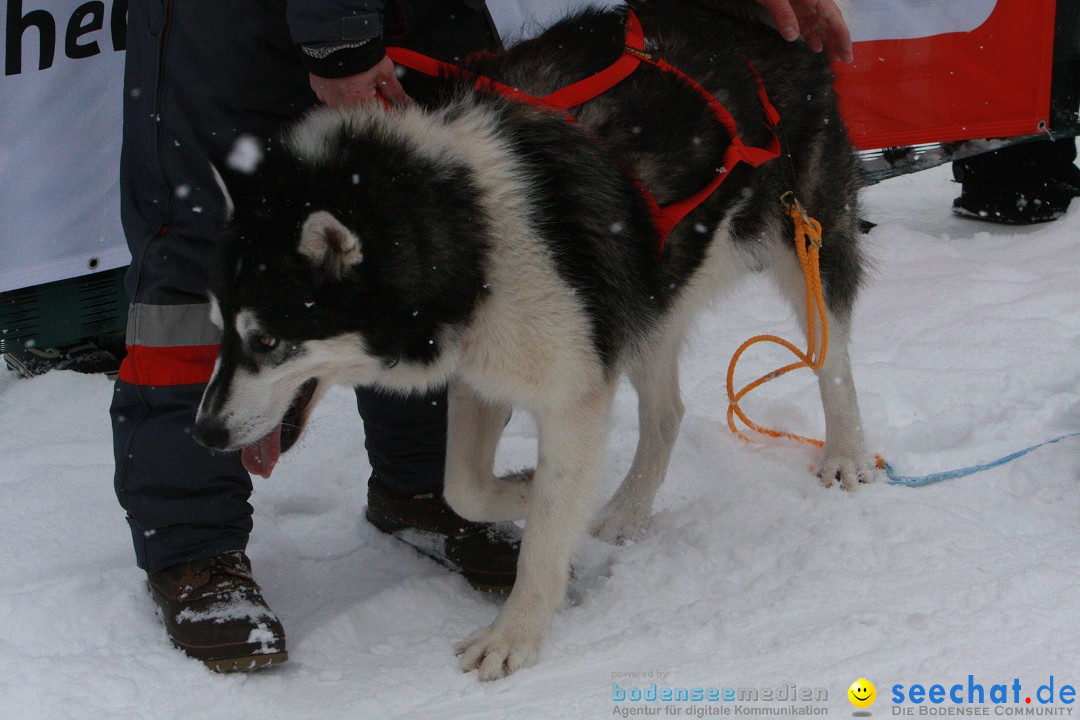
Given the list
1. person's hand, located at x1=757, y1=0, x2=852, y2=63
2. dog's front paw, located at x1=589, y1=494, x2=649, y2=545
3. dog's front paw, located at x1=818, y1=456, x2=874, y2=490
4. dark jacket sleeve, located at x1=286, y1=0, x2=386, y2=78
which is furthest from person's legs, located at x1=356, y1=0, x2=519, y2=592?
dog's front paw, located at x1=818, y1=456, x2=874, y2=490

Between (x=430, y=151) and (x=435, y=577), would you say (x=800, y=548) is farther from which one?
(x=430, y=151)

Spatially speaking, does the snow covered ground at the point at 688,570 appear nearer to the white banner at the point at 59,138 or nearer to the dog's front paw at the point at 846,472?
the dog's front paw at the point at 846,472

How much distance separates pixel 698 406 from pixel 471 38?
1611 mm

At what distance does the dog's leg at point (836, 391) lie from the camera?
2924mm

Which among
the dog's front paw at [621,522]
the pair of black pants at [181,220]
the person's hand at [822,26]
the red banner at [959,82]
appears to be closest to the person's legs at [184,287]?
the pair of black pants at [181,220]

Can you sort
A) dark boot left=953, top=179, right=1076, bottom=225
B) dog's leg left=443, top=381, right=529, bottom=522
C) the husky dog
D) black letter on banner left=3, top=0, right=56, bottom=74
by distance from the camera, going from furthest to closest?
dark boot left=953, top=179, right=1076, bottom=225, black letter on banner left=3, top=0, right=56, bottom=74, dog's leg left=443, top=381, right=529, bottom=522, the husky dog

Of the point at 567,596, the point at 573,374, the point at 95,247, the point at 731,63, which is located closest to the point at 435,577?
the point at 567,596

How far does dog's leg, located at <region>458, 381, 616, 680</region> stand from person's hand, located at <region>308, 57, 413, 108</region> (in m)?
0.83

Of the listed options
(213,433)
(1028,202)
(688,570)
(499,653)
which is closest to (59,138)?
(213,433)

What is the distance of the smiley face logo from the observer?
1.71 m

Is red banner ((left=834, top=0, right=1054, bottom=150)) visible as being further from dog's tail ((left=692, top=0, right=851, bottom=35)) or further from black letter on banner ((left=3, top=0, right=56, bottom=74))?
black letter on banner ((left=3, top=0, right=56, bottom=74))

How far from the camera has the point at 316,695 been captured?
83.0 inches

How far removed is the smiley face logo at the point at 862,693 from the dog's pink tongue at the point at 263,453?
4.41 feet

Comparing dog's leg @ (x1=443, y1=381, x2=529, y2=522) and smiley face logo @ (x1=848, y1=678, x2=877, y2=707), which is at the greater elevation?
smiley face logo @ (x1=848, y1=678, x2=877, y2=707)
